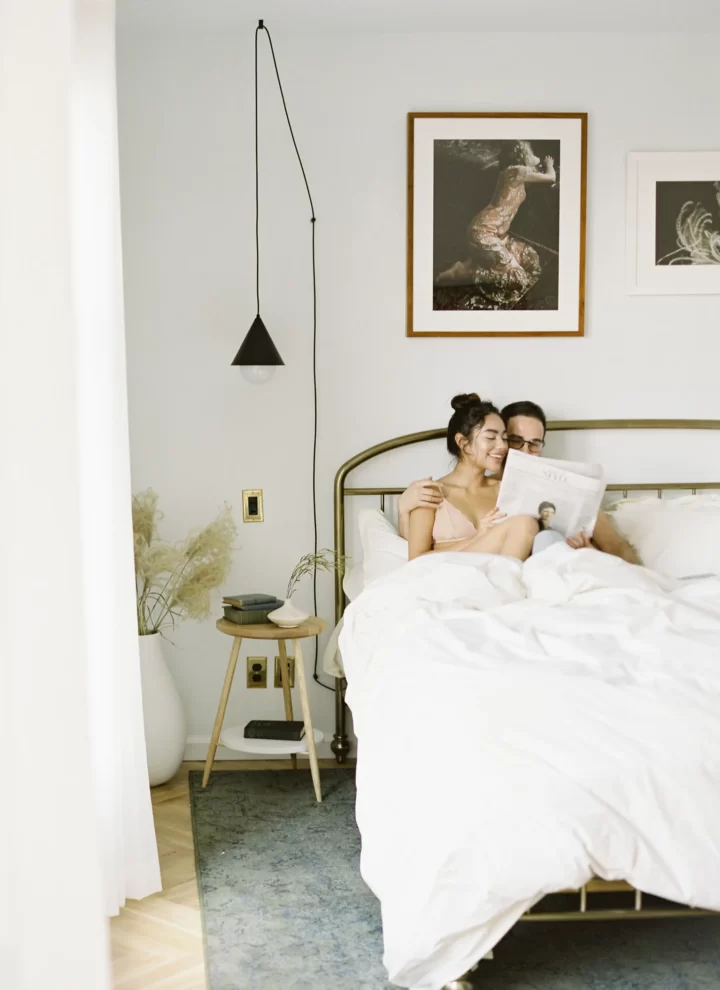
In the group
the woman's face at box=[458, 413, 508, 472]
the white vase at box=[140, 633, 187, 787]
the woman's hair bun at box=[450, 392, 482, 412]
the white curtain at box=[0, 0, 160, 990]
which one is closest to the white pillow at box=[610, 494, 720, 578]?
the woman's face at box=[458, 413, 508, 472]

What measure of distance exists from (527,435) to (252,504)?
948mm

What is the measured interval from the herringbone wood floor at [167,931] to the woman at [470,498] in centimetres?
105

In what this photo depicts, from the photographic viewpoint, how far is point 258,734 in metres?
2.82

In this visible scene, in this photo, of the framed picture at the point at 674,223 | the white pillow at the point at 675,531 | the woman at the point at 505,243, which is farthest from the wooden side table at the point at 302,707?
the framed picture at the point at 674,223

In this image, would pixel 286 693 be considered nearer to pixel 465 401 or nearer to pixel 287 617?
pixel 287 617

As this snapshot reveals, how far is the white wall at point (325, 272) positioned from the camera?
3096mm

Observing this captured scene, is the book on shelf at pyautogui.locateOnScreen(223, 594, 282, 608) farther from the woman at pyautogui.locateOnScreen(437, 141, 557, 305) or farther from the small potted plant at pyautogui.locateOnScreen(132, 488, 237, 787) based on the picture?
the woman at pyautogui.locateOnScreen(437, 141, 557, 305)

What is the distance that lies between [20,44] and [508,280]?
2696 mm

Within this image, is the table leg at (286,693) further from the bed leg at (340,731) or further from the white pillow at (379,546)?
the white pillow at (379,546)

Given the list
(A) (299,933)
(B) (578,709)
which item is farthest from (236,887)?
(B) (578,709)

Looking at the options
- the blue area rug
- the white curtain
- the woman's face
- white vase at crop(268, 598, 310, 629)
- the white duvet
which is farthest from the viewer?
the woman's face

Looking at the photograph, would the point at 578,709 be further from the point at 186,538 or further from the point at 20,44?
the point at 186,538

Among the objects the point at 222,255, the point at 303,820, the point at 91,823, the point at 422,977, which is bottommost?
the point at 303,820

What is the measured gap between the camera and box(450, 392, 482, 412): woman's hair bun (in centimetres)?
305
